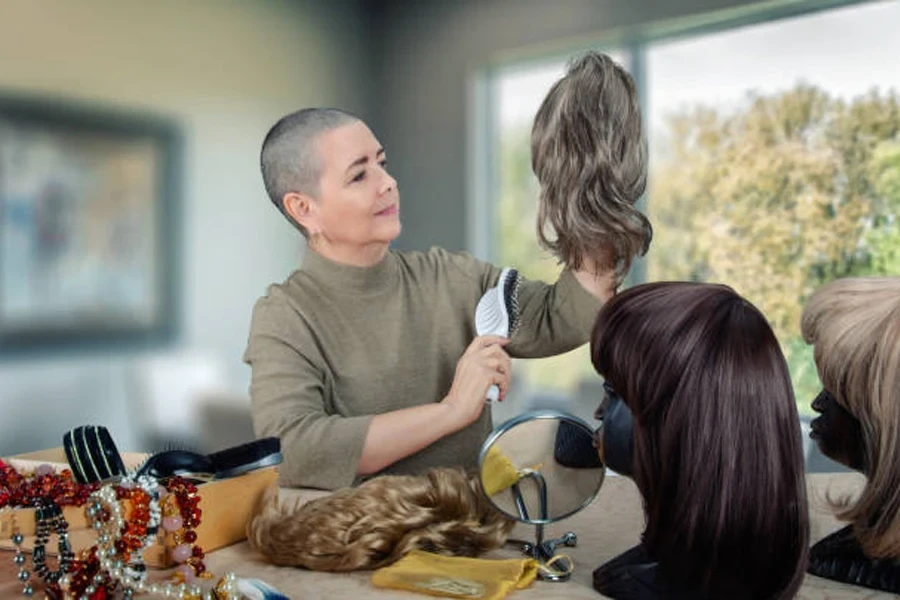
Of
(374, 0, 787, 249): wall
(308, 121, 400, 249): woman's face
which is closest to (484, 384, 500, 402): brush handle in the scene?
(308, 121, 400, 249): woman's face

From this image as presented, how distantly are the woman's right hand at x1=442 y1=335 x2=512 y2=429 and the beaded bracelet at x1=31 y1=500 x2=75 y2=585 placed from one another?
425 millimetres

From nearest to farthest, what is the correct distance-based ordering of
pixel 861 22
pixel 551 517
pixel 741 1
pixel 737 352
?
pixel 737 352 < pixel 551 517 < pixel 861 22 < pixel 741 1

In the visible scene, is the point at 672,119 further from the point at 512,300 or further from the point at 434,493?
the point at 434,493

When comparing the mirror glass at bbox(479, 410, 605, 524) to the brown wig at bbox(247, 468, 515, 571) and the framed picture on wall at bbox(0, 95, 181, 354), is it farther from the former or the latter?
the framed picture on wall at bbox(0, 95, 181, 354)

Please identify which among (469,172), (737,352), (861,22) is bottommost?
(737,352)

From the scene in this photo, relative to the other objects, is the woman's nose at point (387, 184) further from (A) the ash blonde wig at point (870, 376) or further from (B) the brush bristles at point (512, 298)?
(A) the ash blonde wig at point (870, 376)

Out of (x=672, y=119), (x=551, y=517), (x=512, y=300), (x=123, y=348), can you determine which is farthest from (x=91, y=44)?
(x=551, y=517)

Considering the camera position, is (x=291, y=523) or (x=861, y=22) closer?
(x=291, y=523)

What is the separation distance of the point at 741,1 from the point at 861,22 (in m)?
0.48

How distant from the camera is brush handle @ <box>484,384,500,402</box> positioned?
3.57 feet

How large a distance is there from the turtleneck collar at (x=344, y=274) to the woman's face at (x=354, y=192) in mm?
48

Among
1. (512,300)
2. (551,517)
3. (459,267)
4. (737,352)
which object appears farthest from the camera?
(459,267)

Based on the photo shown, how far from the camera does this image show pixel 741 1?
363 cm

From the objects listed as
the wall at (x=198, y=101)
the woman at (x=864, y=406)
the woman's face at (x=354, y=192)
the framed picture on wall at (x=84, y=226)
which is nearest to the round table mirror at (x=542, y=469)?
the woman at (x=864, y=406)
